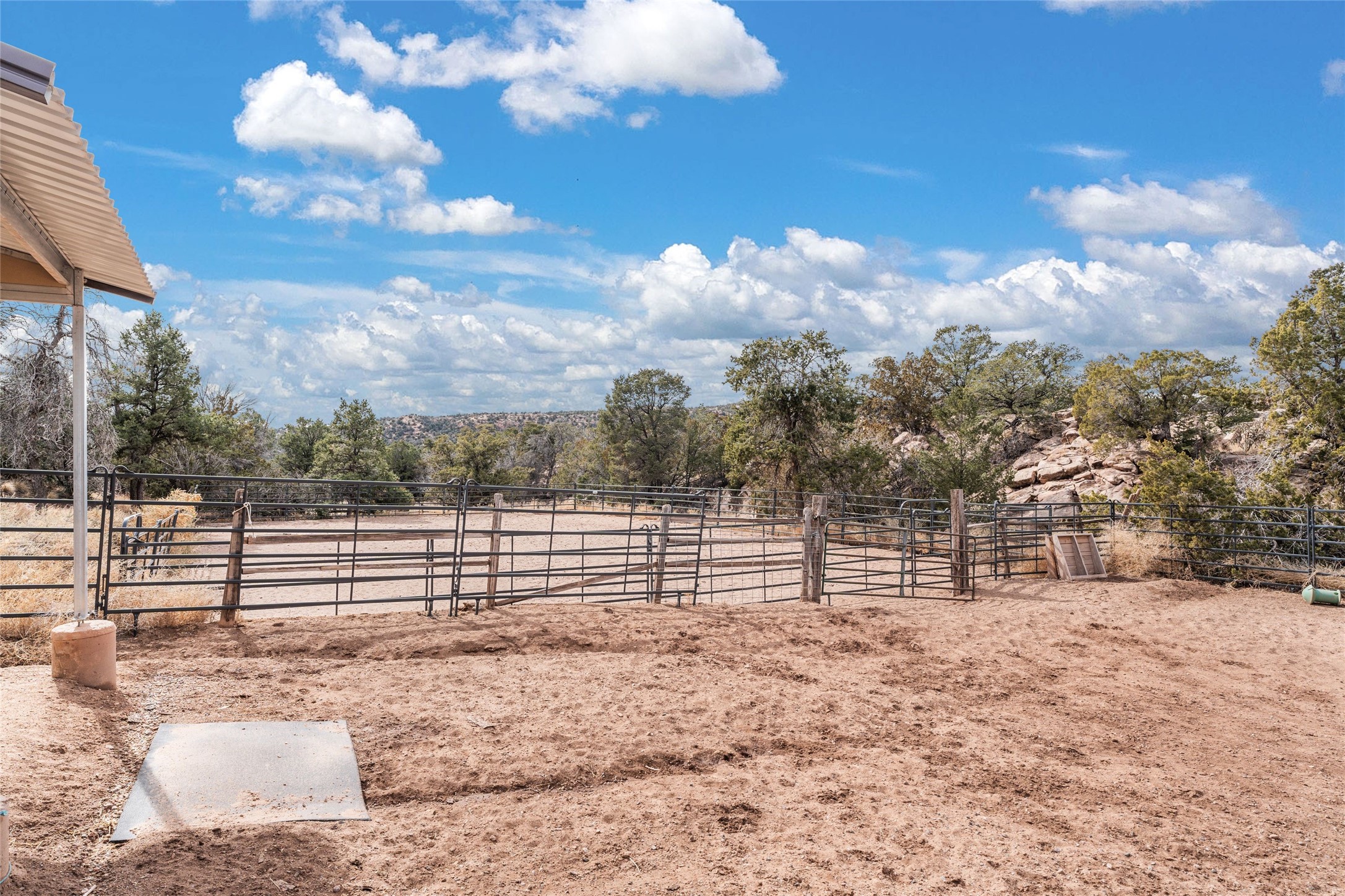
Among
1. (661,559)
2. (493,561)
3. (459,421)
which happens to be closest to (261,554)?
(493,561)

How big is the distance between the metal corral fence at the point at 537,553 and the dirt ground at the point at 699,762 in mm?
849

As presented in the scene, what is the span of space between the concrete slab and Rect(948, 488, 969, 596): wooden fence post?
10296 millimetres

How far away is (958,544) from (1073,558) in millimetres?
3186

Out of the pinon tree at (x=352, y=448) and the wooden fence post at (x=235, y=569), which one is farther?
the pinon tree at (x=352, y=448)

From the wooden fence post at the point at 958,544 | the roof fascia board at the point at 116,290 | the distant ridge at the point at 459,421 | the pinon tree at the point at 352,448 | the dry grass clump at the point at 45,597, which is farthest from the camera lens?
the distant ridge at the point at 459,421

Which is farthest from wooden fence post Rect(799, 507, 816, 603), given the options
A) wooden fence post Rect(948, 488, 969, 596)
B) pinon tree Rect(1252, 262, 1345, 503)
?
pinon tree Rect(1252, 262, 1345, 503)

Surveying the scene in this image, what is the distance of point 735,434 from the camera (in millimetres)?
30812

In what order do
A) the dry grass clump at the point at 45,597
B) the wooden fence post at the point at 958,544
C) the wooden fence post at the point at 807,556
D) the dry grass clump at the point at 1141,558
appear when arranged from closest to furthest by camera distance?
the dry grass clump at the point at 45,597 → the wooden fence post at the point at 807,556 → the wooden fence post at the point at 958,544 → the dry grass clump at the point at 1141,558

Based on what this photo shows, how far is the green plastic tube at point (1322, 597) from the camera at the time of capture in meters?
12.5

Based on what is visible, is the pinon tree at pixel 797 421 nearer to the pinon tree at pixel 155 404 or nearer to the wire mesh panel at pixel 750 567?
the wire mesh panel at pixel 750 567

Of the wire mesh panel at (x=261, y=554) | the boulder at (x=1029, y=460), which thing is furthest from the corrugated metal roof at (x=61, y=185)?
the boulder at (x=1029, y=460)

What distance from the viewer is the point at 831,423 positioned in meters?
29.6

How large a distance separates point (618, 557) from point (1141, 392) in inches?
763

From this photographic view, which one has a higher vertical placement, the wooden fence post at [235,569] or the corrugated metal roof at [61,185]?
the corrugated metal roof at [61,185]
